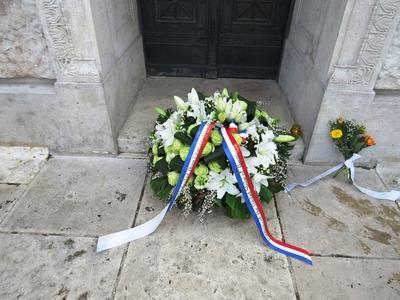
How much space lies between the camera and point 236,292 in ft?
5.76

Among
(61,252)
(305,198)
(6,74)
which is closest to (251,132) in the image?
(305,198)

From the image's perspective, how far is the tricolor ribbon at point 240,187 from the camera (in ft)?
6.33

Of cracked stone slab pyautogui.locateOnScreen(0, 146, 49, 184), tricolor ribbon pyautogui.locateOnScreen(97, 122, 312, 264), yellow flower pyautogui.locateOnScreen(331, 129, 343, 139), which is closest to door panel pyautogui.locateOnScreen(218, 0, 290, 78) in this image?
yellow flower pyautogui.locateOnScreen(331, 129, 343, 139)

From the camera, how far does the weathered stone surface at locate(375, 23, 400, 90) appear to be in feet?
7.18

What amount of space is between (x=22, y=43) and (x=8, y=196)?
115 centimetres

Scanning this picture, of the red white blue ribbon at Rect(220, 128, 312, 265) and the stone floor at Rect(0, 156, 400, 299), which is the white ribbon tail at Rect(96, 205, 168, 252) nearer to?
the stone floor at Rect(0, 156, 400, 299)

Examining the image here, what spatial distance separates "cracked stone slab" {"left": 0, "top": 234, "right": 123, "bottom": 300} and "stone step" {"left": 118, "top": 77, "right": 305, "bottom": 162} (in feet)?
3.27

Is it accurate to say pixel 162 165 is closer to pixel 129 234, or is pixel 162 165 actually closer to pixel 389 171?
pixel 129 234

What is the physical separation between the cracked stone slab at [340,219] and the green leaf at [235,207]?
0.32m

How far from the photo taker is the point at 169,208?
2104 mm

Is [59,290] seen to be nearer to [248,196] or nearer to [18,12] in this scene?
[248,196]

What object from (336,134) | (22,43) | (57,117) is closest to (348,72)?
(336,134)

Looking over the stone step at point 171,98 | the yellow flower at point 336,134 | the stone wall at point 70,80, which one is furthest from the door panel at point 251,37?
the yellow flower at point 336,134

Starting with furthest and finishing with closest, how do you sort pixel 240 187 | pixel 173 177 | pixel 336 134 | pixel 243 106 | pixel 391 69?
1. pixel 336 134
2. pixel 391 69
3. pixel 243 106
4. pixel 173 177
5. pixel 240 187
